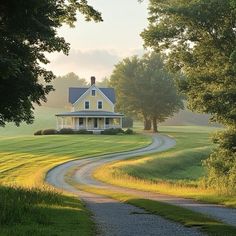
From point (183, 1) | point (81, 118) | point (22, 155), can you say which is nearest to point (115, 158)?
point (22, 155)

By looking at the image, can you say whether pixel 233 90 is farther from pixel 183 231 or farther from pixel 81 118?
pixel 81 118

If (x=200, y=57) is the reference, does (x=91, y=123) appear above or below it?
below

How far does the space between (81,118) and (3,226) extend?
81672 millimetres

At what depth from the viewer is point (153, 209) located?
67.4ft

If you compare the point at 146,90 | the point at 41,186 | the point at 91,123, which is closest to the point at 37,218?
the point at 41,186

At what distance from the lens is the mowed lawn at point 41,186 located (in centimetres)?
1419

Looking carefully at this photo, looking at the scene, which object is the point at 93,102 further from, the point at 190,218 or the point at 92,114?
the point at 190,218

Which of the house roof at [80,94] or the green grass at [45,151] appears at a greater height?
the house roof at [80,94]

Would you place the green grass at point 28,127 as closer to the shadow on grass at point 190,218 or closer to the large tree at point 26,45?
the large tree at point 26,45

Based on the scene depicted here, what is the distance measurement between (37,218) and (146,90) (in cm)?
9098

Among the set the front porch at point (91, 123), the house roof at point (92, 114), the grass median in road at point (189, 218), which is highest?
the house roof at point (92, 114)

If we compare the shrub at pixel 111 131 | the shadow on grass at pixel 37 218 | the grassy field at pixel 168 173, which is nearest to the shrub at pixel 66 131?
the shrub at pixel 111 131

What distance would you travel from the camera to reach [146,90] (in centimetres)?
10494

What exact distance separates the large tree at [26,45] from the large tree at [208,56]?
35.8 feet
